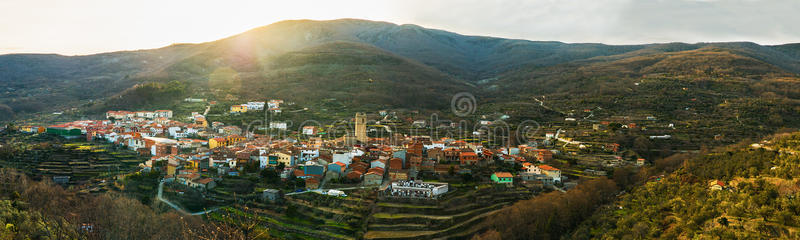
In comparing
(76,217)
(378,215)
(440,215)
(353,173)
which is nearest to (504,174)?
(440,215)

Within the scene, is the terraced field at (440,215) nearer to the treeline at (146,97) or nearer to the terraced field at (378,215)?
the terraced field at (378,215)

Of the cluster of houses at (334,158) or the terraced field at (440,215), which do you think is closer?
the terraced field at (440,215)

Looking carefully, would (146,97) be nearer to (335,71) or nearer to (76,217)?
(335,71)

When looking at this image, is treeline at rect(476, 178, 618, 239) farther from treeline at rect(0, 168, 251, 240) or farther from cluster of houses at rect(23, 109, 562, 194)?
treeline at rect(0, 168, 251, 240)

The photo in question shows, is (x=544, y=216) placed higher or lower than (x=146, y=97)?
lower

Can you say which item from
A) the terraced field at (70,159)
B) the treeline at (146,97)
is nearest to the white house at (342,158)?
the terraced field at (70,159)

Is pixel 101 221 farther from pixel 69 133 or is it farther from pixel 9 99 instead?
pixel 9 99

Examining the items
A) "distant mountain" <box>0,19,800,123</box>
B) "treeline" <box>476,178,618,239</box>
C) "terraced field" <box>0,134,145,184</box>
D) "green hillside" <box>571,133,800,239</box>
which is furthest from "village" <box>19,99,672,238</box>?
"distant mountain" <box>0,19,800,123</box>
